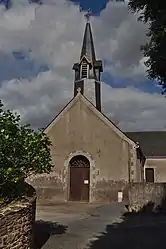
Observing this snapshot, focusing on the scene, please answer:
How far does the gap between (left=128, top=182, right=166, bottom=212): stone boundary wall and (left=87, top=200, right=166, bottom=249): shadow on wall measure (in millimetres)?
1170

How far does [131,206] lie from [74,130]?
1027 cm

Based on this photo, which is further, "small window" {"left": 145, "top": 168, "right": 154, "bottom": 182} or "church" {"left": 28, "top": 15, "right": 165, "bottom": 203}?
"small window" {"left": 145, "top": 168, "right": 154, "bottom": 182}

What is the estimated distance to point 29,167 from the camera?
31.0 ft

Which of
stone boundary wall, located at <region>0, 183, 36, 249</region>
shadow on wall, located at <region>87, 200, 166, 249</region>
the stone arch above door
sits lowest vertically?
shadow on wall, located at <region>87, 200, 166, 249</region>

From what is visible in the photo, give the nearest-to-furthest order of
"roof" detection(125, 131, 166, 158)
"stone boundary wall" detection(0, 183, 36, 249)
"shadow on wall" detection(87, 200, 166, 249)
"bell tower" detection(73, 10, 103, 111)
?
1. "stone boundary wall" detection(0, 183, 36, 249)
2. "shadow on wall" detection(87, 200, 166, 249)
3. "bell tower" detection(73, 10, 103, 111)
4. "roof" detection(125, 131, 166, 158)

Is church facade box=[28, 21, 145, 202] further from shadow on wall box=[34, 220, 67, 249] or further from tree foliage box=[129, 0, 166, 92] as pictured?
tree foliage box=[129, 0, 166, 92]

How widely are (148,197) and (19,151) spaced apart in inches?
451

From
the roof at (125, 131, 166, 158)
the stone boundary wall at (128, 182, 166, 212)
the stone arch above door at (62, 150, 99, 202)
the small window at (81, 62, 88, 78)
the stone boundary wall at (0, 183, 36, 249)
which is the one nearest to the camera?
the stone boundary wall at (0, 183, 36, 249)

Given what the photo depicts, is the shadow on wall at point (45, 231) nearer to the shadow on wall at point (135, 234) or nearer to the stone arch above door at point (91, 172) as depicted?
the shadow on wall at point (135, 234)

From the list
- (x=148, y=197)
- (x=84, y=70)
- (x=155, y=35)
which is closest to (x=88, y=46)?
(x=84, y=70)

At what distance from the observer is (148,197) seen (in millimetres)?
18984

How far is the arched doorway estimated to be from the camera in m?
27.3

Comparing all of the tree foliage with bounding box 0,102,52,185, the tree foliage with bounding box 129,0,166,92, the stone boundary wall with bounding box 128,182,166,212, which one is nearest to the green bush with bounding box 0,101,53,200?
the tree foliage with bounding box 0,102,52,185

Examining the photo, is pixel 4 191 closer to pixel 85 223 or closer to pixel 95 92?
Answer: pixel 85 223
